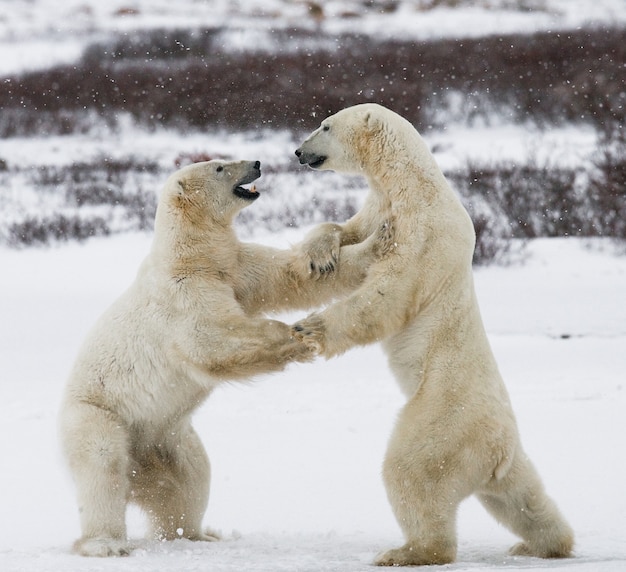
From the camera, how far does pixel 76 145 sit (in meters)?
15.9

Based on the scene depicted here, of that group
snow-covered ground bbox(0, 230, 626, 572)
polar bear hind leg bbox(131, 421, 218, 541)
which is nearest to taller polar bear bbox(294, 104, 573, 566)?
snow-covered ground bbox(0, 230, 626, 572)

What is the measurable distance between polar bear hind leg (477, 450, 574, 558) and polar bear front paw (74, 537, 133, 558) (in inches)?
45.3

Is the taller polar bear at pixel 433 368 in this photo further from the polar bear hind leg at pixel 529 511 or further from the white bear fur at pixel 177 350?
the white bear fur at pixel 177 350

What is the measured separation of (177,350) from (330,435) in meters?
2.05

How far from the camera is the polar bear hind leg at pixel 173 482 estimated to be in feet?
11.5

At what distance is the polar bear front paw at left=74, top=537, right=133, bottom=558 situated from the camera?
316 centimetres

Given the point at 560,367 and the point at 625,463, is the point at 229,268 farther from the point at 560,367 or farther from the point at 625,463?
the point at 560,367

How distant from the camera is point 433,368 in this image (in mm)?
3078

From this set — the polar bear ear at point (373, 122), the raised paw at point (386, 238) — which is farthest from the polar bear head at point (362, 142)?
the raised paw at point (386, 238)

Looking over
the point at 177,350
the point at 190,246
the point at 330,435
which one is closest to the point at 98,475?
the point at 177,350

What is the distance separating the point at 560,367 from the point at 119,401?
391 centimetres

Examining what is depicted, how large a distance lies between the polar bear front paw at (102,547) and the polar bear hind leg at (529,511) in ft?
3.77

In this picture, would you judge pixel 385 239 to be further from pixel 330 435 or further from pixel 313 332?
pixel 330 435

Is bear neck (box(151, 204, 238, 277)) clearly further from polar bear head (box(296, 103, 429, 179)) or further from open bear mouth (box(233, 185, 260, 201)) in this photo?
polar bear head (box(296, 103, 429, 179))
